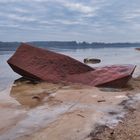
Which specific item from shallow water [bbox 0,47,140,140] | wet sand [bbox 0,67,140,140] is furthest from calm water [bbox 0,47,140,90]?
wet sand [bbox 0,67,140,140]

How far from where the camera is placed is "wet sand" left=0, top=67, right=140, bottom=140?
5.23 metres

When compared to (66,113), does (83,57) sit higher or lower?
lower

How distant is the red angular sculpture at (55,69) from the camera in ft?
36.5

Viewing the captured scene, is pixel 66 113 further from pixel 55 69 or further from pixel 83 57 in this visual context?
pixel 83 57

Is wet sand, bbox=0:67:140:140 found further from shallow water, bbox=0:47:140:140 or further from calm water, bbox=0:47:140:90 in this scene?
calm water, bbox=0:47:140:90

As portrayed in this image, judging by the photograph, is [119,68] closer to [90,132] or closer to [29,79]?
[29,79]

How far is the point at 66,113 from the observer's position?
21.9ft

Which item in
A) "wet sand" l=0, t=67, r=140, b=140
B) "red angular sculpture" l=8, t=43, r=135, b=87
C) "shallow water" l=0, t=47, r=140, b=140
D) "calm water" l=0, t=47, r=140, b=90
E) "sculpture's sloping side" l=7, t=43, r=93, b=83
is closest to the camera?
"wet sand" l=0, t=67, r=140, b=140

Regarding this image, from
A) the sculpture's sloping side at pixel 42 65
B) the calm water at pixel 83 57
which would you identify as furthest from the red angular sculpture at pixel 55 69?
the calm water at pixel 83 57

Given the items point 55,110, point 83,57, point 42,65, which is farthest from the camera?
point 83,57

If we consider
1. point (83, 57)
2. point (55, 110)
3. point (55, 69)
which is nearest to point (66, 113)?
point (55, 110)

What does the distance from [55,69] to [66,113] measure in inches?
211

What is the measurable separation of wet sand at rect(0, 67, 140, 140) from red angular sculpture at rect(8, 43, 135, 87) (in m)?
0.98

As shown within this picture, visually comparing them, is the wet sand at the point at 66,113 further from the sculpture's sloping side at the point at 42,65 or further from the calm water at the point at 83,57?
the calm water at the point at 83,57
